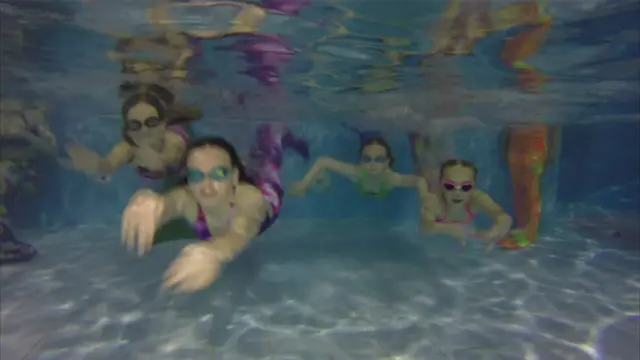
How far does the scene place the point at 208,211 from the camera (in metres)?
6.55

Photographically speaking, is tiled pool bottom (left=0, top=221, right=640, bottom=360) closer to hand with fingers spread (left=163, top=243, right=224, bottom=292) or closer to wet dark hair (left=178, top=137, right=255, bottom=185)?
hand with fingers spread (left=163, top=243, right=224, bottom=292)

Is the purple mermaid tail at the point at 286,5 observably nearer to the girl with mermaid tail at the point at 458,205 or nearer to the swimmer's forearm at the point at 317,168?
the girl with mermaid tail at the point at 458,205

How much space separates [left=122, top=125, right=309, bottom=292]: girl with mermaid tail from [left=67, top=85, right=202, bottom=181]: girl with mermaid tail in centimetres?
97

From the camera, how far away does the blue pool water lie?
5.59 meters

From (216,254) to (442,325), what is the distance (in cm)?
259

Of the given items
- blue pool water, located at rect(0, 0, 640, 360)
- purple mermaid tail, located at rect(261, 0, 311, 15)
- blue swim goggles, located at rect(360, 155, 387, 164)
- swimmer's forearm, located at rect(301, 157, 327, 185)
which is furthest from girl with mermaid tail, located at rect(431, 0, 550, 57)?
swimmer's forearm, located at rect(301, 157, 327, 185)

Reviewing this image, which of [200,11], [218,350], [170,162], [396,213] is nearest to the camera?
[218,350]

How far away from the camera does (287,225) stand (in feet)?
44.5

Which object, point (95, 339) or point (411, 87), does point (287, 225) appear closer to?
point (411, 87)

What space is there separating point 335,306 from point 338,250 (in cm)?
353

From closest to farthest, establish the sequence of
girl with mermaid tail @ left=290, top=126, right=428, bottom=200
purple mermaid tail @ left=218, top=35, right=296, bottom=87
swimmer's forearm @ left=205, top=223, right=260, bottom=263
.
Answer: swimmer's forearm @ left=205, top=223, right=260, bottom=263
purple mermaid tail @ left=218, top=35, right=296, bottom=87
girl with mermaid tail @ left=290, top=126, right=428, bottom=200

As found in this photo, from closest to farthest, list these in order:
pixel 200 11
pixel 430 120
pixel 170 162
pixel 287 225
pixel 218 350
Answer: pixel 218 350, pixel 200 11, pixel 170 162, pixel 287 225, pixel 430 120

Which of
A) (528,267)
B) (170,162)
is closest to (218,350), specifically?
(170,162)

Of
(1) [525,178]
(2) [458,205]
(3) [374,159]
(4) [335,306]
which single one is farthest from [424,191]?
(4) [335,306]
